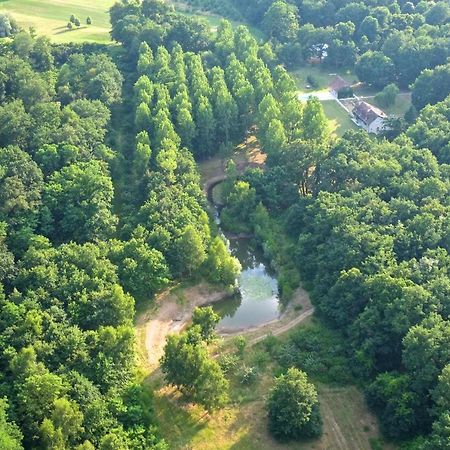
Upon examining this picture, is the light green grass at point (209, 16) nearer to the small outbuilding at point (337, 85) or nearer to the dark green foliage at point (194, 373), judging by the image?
the small outbuilding at point (337, 85)

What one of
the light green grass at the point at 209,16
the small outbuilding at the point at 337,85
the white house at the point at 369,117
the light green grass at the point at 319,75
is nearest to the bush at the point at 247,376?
the white house at the point at 369,117

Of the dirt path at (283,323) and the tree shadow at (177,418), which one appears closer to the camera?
the tree shadow at (177,418)

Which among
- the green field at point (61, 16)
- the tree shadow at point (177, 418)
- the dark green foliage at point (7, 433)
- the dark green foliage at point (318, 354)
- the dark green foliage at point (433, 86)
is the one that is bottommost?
the tree shadow at point (177, 418)

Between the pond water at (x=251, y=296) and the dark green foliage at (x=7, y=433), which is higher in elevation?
the dark green foliage at (x=7, y=433)

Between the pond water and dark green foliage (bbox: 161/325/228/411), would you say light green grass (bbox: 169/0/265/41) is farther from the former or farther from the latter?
dark green foliage (bbox: 161/325/228/411)

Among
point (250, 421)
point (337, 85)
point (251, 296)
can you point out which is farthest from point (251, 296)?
point (337, 85)

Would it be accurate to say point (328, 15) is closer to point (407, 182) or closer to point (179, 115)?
point (179, 115)
